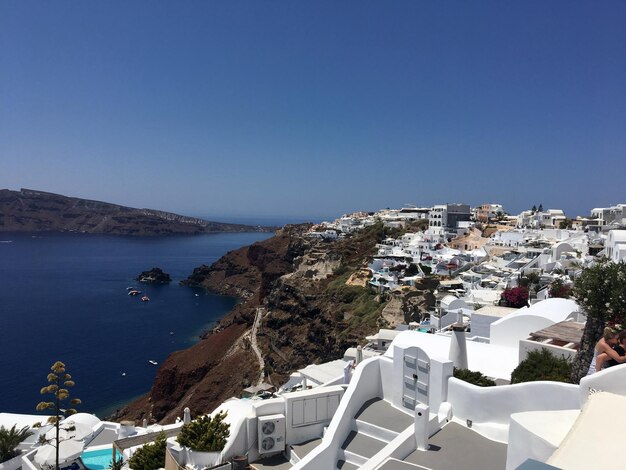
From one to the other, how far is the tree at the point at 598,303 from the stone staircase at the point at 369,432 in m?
3.25

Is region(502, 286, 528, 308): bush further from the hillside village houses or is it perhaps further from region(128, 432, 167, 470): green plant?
region(128, 432, 167, 470): green plant

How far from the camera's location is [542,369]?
8.61 meters

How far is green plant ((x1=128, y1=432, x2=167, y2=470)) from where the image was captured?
887cm

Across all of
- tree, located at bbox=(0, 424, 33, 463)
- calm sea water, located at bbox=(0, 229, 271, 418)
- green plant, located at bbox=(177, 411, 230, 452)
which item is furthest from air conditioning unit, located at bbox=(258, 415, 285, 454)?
calm sea water, located at bbox=(0, 229, 271, 418)

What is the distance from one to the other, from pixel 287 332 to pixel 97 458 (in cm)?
3040

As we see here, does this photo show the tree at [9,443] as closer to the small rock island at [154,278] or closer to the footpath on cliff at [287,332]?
the footpath on cliff at [287,332]

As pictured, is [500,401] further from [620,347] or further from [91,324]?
[91,324]

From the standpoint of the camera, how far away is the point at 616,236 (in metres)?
23.3

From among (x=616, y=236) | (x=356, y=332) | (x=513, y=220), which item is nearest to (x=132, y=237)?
(x=513, y=220)

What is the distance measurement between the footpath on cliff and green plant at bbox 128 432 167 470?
16.8 meters

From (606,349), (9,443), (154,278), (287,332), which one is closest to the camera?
(606,349)

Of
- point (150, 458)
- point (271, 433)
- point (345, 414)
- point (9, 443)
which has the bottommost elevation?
point (9, 443)

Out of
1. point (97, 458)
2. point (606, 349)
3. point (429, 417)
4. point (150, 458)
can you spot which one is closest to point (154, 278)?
point (97, 458)

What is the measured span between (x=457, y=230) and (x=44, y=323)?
51297mm
